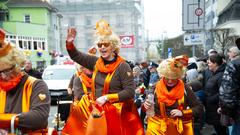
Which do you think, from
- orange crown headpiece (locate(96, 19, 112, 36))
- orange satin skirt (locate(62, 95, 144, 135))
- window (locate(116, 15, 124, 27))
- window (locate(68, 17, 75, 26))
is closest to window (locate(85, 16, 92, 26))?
window (locate(68, 17, 75, 26))

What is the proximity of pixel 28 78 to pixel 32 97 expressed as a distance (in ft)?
0.58

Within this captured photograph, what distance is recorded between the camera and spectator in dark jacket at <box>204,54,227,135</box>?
6.49 m

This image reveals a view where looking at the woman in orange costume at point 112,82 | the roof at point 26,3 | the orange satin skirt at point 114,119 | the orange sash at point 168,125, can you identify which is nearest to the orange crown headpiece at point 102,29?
the woman in orange costume at point 112,82

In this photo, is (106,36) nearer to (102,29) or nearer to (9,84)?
(102,29)

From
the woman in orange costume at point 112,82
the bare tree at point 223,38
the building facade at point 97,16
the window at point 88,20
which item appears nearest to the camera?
the woman in orange costume at point 112,82

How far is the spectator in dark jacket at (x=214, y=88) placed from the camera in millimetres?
6486

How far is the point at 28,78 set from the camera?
3.20 meters

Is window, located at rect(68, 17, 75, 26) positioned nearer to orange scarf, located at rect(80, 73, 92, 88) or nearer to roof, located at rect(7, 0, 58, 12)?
roof, located at rect(7, 0, 58, 12)

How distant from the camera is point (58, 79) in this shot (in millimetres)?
17484

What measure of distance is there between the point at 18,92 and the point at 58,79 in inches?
570

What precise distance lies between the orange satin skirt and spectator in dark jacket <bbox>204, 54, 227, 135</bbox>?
1892 mm

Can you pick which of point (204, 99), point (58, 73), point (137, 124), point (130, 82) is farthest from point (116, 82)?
point (58, 73)

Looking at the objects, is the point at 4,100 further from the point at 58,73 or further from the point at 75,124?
the point at 58,73

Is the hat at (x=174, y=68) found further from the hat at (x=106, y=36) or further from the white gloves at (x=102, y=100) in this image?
the white gloves at (x=102, y=100)
